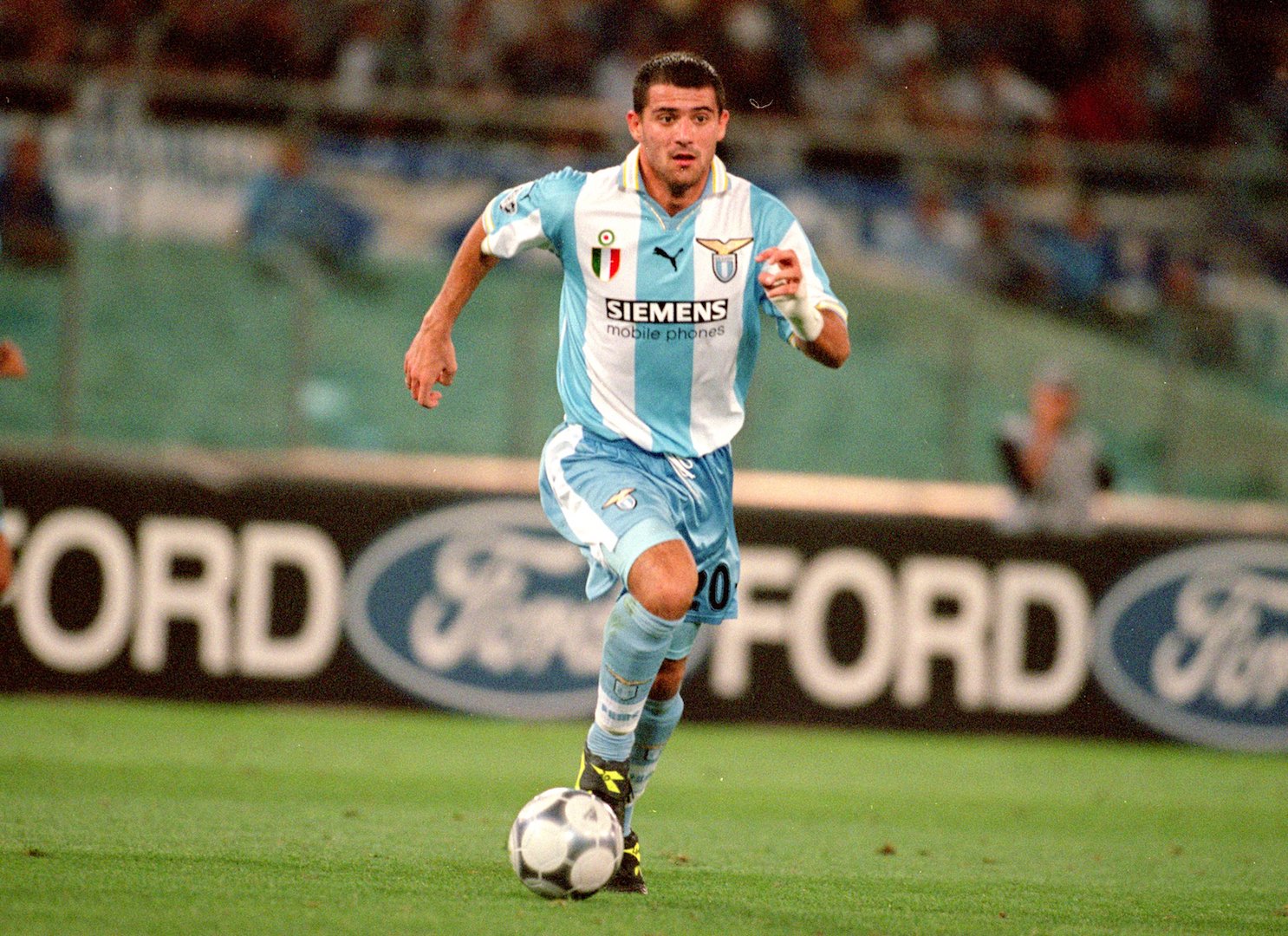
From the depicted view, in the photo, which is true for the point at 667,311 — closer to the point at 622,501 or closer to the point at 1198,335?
the point at 622,501

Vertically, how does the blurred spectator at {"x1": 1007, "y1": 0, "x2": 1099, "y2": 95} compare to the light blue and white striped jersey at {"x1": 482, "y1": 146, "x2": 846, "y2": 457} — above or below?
above

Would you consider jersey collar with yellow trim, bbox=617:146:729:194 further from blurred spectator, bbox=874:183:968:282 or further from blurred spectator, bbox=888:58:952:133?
blurred spectator, bbox=888:58:952:133

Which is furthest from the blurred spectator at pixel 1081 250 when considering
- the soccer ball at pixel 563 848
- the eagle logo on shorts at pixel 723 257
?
the soccer ball at pixel 563 848

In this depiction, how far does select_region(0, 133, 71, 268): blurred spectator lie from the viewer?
10.5m

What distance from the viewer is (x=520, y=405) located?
429 inches

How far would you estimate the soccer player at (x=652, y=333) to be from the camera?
520 cm

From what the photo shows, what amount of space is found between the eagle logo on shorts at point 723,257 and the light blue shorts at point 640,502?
1.82 ft

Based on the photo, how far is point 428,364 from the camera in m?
5.16

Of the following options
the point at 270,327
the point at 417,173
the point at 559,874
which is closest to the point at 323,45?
the point at 417,173

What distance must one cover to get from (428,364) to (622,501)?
70 centimetres

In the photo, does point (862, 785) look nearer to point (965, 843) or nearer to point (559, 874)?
point (965, 843)

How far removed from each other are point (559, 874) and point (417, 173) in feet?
25.8

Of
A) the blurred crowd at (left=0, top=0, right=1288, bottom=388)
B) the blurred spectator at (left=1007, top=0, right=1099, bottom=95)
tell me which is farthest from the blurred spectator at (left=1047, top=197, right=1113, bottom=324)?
the blurred spectator at (left=1007, top=0, right=1099, bottom=95)

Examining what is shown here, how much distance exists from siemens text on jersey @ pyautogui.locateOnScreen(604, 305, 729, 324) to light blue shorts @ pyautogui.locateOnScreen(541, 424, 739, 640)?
0.38 m
